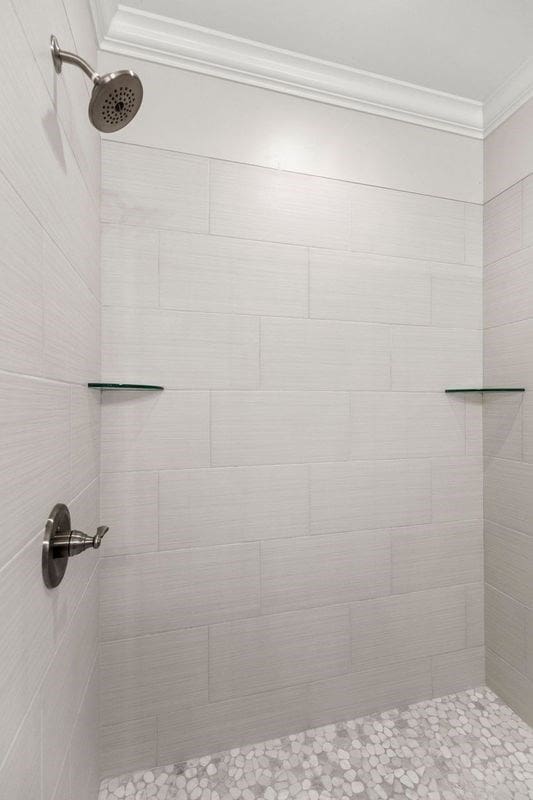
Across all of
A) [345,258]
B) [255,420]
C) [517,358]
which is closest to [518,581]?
[517,358]

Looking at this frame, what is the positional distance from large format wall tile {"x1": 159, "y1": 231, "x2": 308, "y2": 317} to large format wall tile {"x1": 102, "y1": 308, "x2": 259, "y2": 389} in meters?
0.04

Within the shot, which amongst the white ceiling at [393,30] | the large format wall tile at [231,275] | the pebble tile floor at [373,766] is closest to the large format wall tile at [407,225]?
the large format wall tile at [231,275]

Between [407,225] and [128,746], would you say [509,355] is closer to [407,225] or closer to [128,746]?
[407,225]

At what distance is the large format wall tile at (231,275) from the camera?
1.16 meters

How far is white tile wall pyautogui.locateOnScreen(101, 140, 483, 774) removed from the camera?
3.72ft

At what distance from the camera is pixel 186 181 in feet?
3.82

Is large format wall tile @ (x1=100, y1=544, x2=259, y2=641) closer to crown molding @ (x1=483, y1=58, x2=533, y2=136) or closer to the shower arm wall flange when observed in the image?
the shower arm wall flange

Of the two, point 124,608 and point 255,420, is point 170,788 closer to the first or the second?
point 124,608

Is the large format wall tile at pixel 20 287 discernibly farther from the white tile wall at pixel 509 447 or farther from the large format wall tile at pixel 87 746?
the white tile wall at pixel 509 447

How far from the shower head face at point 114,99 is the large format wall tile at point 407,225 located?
0.79 meters

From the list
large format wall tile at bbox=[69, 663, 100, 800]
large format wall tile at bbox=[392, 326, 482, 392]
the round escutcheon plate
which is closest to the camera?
the round escutcheon plate

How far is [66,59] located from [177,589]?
1.21m

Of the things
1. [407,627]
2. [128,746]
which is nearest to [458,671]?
[407,627]

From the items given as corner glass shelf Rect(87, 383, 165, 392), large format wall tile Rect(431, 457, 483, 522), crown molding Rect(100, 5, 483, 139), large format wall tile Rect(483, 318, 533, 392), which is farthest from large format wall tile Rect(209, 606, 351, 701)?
crown molding Rect(100, 5, 483, 139)
